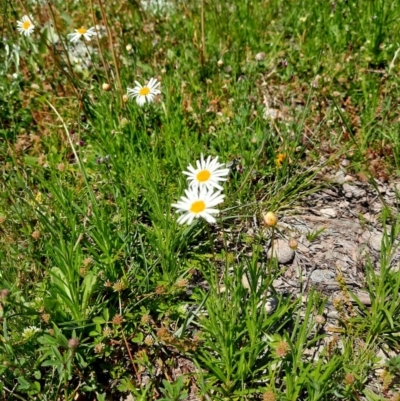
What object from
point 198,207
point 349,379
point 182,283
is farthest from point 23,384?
point 349,379

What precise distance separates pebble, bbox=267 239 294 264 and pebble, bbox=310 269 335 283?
0.13 m

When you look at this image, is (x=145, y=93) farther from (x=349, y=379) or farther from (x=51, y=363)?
(x=349, y=379)

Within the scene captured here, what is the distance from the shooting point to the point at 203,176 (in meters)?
1.77

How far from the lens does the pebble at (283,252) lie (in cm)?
216

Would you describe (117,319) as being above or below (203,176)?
below

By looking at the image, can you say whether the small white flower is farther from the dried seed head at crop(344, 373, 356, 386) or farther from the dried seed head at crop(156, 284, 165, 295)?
the dried seed head at crop(344, 373, 356, 386)

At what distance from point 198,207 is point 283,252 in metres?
0.78

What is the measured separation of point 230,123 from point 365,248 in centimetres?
101

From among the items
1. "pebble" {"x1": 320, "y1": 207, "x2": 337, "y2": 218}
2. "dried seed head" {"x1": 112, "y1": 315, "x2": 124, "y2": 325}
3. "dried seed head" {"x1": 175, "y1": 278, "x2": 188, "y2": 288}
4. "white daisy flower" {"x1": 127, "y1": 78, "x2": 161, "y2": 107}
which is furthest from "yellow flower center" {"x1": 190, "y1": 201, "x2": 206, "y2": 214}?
"white daisy flower" {"x1": 127, "y1": 78, "x2": 161, "y2": 107}

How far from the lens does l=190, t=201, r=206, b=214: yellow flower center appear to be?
154cm

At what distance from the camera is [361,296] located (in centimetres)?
197

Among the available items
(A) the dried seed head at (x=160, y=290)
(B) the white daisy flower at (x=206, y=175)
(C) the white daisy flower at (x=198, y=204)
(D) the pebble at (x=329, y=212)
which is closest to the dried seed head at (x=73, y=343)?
(A) the dried seed head at (x=160, y=290)

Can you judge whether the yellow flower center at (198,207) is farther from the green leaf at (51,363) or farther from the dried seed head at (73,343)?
the green leaf at (51,363)

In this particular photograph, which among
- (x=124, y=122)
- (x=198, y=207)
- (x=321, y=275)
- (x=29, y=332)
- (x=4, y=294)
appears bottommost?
(x=321, y=275)
